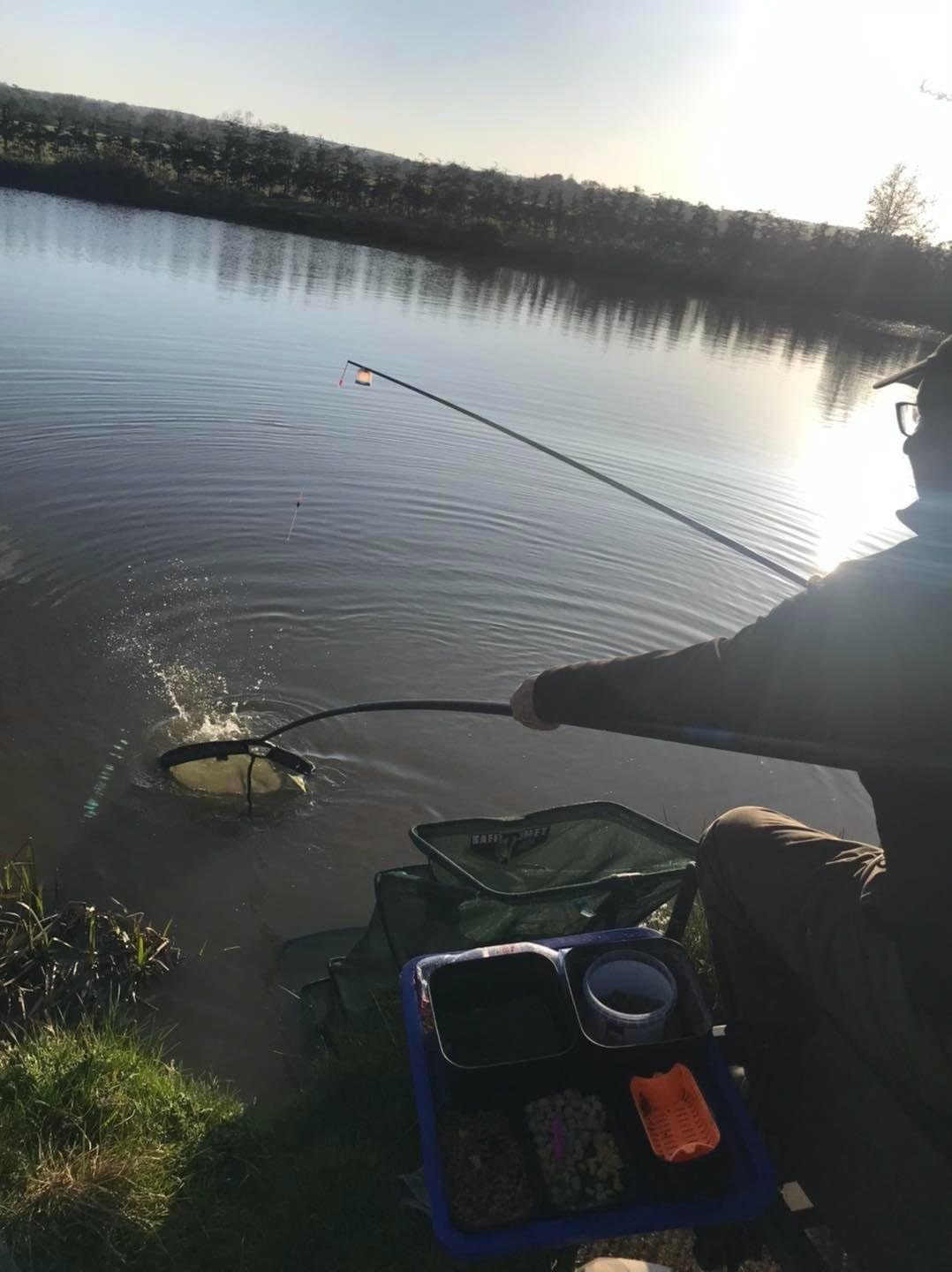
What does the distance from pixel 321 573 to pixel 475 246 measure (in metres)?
37.8

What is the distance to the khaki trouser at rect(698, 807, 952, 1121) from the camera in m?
1.67

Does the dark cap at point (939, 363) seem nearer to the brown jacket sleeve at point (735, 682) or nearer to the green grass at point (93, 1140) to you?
the brown jacket sleeve at point (735, 682)

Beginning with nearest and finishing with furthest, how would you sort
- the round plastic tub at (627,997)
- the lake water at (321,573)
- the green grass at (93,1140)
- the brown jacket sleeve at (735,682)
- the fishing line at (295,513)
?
the brown jacket sleeve at (735,682), the round plastic tub at (627,997), the green grass at (93,1140), the lake water at (321,573), the fishing line at (295,513)

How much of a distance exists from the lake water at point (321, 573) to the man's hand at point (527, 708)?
1.80 metres

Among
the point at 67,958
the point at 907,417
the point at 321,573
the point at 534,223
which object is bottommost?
the point at 67,958

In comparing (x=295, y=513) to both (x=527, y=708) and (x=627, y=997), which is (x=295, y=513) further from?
(x=627, y=997)

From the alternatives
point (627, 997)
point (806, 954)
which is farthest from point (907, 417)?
point (627, 997)

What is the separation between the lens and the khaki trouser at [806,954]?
1672 millimetres

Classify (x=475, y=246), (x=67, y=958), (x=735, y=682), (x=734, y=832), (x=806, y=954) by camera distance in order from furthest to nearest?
(x=475, y=246)
(x=67, y=958)
(x=734, y=832)
(x=806, y=954)
(x=735, y=682)

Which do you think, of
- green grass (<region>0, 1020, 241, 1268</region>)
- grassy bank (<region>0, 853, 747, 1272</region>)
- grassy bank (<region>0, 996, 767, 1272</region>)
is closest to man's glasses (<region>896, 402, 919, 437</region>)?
grassy bank (<region>0, 853, 747, 1272</region>)

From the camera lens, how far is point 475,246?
40.8m

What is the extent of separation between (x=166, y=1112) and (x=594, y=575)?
19.6ft

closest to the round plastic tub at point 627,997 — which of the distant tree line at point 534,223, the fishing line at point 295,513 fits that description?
the fishing line at point 295,513

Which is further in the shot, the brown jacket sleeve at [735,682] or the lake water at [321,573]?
the lake water at [321,573]
